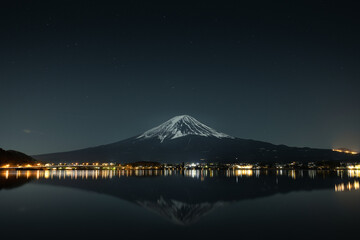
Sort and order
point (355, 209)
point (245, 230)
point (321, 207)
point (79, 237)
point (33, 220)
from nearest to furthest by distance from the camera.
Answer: point (79, 237), point (245, 230), point (33, 220), point (355, 209), point (321, 207)

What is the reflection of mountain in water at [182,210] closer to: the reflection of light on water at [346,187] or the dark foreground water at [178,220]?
the dark foreground water at [178,220]

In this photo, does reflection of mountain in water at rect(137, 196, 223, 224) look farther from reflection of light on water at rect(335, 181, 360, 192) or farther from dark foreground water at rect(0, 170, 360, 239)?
reflection of light on water at rect(335, 181, 360, 192)

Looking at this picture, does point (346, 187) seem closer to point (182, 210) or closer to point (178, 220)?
point (182, 210)

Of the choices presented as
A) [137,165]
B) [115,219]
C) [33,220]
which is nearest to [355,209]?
[115,219]

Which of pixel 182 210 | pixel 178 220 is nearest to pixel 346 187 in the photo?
pixel 182 210

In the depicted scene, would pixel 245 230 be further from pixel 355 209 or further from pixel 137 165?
pixel 137 165

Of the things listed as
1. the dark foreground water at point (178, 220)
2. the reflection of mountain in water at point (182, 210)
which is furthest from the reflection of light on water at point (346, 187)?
the reflection of mountain in water at point (182, 210)

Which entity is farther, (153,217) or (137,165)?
(137,165)

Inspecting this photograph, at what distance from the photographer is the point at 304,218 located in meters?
16.4

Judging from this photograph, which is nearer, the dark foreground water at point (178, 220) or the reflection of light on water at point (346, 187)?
the dark foreground water at point (178, 220)

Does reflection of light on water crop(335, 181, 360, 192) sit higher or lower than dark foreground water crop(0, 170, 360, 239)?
lower

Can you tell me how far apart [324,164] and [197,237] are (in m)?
196

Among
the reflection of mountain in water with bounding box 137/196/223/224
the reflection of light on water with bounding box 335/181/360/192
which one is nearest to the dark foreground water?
the reflection of mountain in water with bounding box 137/196/223/224

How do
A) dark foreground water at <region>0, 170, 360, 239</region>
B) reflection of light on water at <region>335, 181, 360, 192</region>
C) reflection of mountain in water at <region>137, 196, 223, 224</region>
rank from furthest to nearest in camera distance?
reflection of light on water at <region>335, 181, 360, 192</region>
reflection of mountain in water at <region>137, 196, 223, 224</region>
dark foreground water at <region>0, 170, 360, 239</region>
